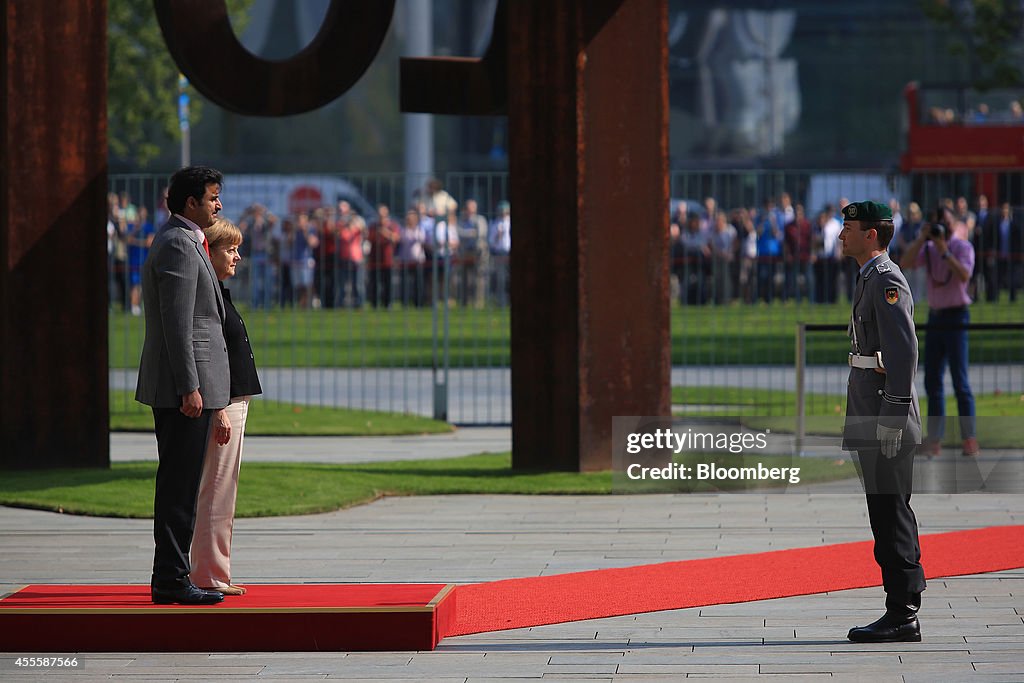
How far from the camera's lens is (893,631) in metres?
6.80

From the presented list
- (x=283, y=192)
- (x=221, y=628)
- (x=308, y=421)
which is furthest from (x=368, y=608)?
(x=283, y=192)

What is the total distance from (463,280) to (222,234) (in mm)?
10246

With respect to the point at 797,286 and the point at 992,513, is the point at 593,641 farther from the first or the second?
the point at 797,286

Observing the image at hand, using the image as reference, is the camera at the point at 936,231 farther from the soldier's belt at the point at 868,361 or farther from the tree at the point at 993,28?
the tree at the point at 993,28

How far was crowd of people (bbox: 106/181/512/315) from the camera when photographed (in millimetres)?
17016

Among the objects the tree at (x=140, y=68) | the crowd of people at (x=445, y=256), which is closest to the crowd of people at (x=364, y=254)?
the crowd of people at (x=445, y=256)

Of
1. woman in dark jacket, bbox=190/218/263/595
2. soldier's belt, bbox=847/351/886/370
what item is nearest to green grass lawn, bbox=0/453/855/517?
woman in dark jacket, bbox=190/218/263/595

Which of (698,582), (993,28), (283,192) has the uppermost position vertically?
(993,28)

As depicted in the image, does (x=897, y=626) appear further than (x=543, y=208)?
No

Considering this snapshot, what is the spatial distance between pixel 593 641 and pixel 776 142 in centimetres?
4084

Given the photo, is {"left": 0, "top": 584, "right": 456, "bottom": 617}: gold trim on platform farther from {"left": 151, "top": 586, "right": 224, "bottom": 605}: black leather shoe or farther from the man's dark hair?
the man's dark hair

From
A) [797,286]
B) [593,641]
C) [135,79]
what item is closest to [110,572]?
[593,641]

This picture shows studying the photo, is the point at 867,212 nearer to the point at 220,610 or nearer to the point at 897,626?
the point at 897,626

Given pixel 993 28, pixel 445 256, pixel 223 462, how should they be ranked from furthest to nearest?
1. pixel 993 28
2. pixel 445 256
3. pixel 223 462
